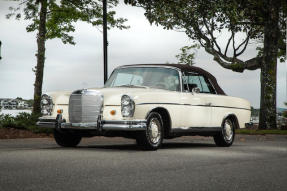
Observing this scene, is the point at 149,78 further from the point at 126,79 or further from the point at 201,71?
the point at 201,71

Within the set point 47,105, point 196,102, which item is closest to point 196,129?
point 196,102

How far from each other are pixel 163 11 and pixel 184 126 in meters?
17.0

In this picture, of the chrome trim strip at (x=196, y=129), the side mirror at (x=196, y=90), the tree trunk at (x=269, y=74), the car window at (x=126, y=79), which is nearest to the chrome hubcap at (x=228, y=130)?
the chrome trim strip at (x=196, y=129)

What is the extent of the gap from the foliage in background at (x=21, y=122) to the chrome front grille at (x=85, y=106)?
5.78 meters

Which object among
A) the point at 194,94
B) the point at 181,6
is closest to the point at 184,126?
the point at 194,94

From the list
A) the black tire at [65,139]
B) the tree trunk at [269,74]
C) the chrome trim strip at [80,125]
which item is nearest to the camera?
the chrome trim strip at [80,125]

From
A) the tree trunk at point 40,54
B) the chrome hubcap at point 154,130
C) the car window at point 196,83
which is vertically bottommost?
the chrome hubcap at point 154,130

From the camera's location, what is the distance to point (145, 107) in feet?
33.0

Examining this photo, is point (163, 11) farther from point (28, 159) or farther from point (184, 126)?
point (28, 159)

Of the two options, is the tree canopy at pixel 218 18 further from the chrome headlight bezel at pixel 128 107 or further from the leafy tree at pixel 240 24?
the chrome headlight bezel at pixel 128 107

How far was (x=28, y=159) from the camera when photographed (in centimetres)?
822

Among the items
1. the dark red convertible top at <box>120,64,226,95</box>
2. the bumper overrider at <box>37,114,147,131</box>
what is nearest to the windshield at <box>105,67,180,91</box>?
the dark red convertible top at <box>120,64,226,95</box>

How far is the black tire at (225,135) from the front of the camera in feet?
42.2

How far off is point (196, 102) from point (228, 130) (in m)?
1.81
